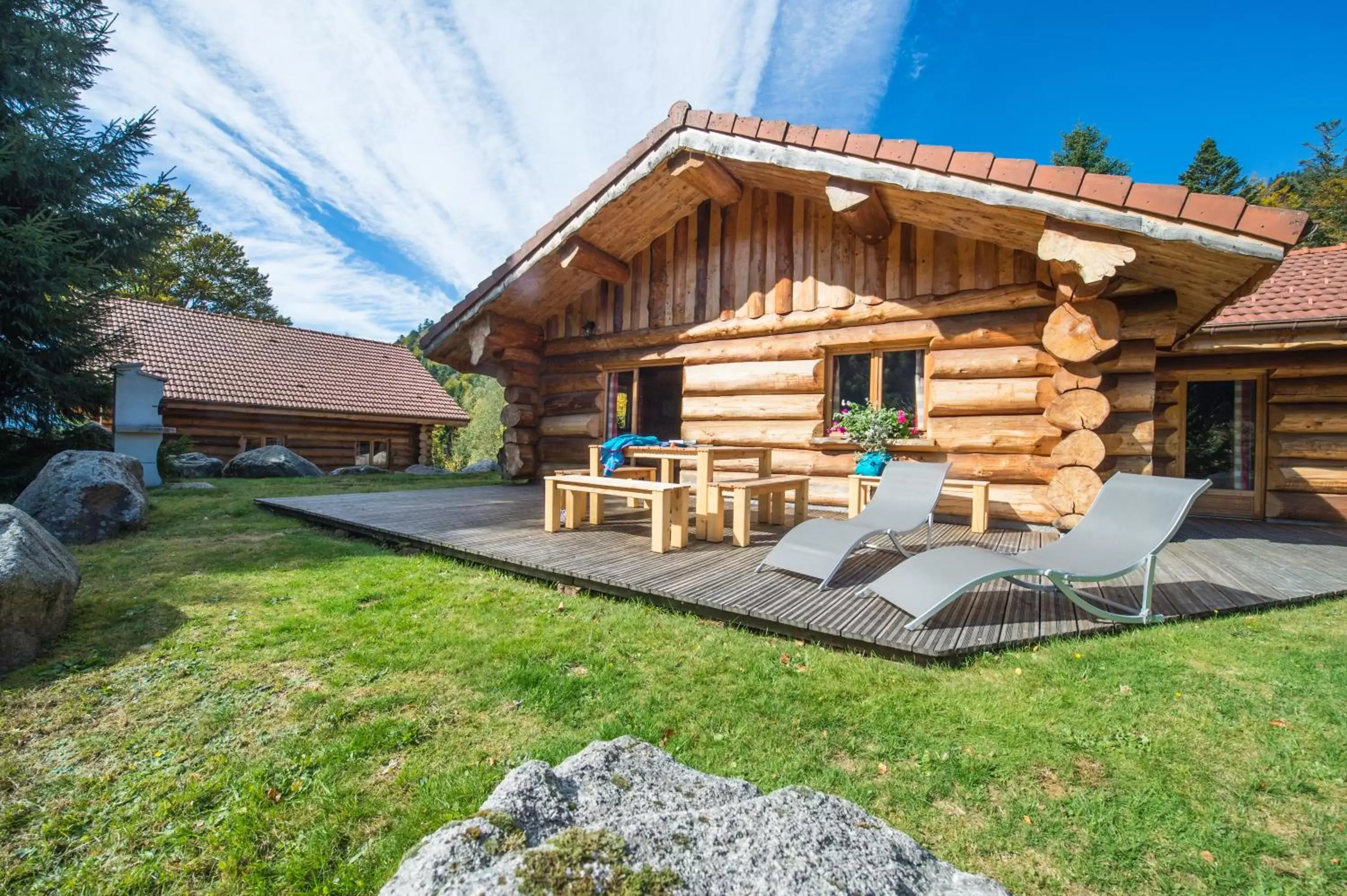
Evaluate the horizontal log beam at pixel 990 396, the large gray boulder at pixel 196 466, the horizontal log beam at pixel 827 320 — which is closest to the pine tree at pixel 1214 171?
the horizontal log beam at pixel 827 320

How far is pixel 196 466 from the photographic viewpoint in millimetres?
12172

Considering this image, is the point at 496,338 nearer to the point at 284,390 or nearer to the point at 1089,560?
the point at 1089,560

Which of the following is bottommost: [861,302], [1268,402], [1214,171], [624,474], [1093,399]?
[624,474]

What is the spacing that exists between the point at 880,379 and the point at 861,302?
1.02 metres

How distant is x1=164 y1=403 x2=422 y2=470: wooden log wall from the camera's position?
50.1 ft

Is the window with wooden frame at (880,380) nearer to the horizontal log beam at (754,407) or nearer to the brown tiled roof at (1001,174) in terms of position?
the horizontal log beam at (754,407)

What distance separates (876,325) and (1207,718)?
5401mm

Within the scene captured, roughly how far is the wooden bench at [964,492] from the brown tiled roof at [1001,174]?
2748 mm

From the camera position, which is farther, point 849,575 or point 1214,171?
point 1214,171

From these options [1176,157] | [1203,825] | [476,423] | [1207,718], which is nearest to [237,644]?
[1203,825]

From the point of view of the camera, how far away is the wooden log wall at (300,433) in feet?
50.1

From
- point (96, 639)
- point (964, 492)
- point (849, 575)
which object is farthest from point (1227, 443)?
point (96, 639)

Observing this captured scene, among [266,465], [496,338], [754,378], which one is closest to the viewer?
[754,378]

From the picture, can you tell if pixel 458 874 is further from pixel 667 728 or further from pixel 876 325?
pixel 876 325
